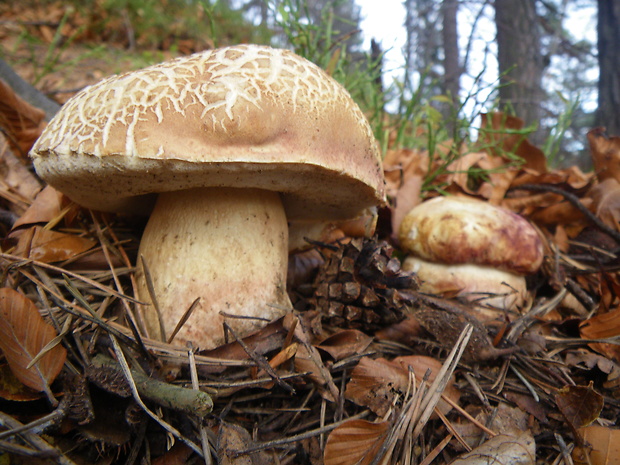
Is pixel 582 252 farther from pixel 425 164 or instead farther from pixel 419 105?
pixel 419 105

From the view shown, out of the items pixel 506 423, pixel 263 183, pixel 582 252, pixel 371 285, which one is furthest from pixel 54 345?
pixel 582 252

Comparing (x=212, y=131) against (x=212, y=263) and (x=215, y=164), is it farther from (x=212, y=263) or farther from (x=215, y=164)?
(x=212, y=263)

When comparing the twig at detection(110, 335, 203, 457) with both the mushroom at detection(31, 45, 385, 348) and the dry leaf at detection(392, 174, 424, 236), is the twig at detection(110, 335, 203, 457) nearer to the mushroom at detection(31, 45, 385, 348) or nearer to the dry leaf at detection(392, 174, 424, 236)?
the mushroom at detection(31, 45, 385, 348)

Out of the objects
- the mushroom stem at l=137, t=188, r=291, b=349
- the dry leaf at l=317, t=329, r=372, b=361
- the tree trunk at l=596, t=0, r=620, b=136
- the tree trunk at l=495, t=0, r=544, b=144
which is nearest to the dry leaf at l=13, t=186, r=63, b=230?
the mushroom stem at l=137, t=188, r=291, b=349

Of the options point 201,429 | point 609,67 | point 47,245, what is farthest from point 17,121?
point 609,67

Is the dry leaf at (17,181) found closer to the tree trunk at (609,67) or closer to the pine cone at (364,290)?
the pine cone at (364,290)

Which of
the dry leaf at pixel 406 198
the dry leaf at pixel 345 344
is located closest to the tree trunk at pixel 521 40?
the dry leaf at pixel 406 198
